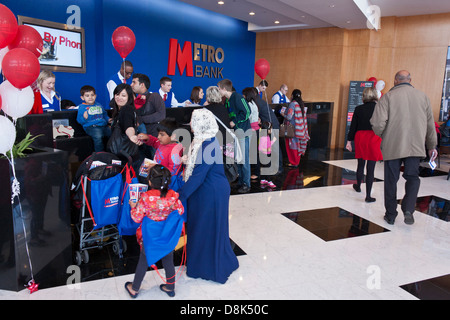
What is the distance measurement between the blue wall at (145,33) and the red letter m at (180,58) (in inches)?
4.2

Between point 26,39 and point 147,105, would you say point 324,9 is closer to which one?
point 147,105

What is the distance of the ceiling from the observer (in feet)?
24.1

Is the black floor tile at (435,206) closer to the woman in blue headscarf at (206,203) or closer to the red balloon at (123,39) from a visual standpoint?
the woman in blue headscarf at (206,203)

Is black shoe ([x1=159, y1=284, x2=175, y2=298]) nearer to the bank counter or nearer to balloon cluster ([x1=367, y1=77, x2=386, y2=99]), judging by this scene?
the bank counter

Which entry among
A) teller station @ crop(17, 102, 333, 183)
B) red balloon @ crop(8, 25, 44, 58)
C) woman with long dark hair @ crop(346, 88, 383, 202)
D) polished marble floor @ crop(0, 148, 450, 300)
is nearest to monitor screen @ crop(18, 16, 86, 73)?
teller station @ crop(17, 102, 333, 183)

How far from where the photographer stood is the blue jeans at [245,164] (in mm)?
5406

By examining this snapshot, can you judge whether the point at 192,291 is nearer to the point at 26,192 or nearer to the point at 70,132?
the point at 26,192

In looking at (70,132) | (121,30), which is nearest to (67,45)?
(121,30)

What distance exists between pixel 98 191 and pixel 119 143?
609 millimetres

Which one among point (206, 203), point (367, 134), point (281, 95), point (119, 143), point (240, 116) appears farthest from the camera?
point (281, 95)

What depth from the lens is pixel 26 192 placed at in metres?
2.67

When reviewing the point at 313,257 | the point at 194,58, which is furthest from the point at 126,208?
the point at 194,58

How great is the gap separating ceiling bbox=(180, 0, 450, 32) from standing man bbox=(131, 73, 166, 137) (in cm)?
401

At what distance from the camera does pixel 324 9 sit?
7.65 m
